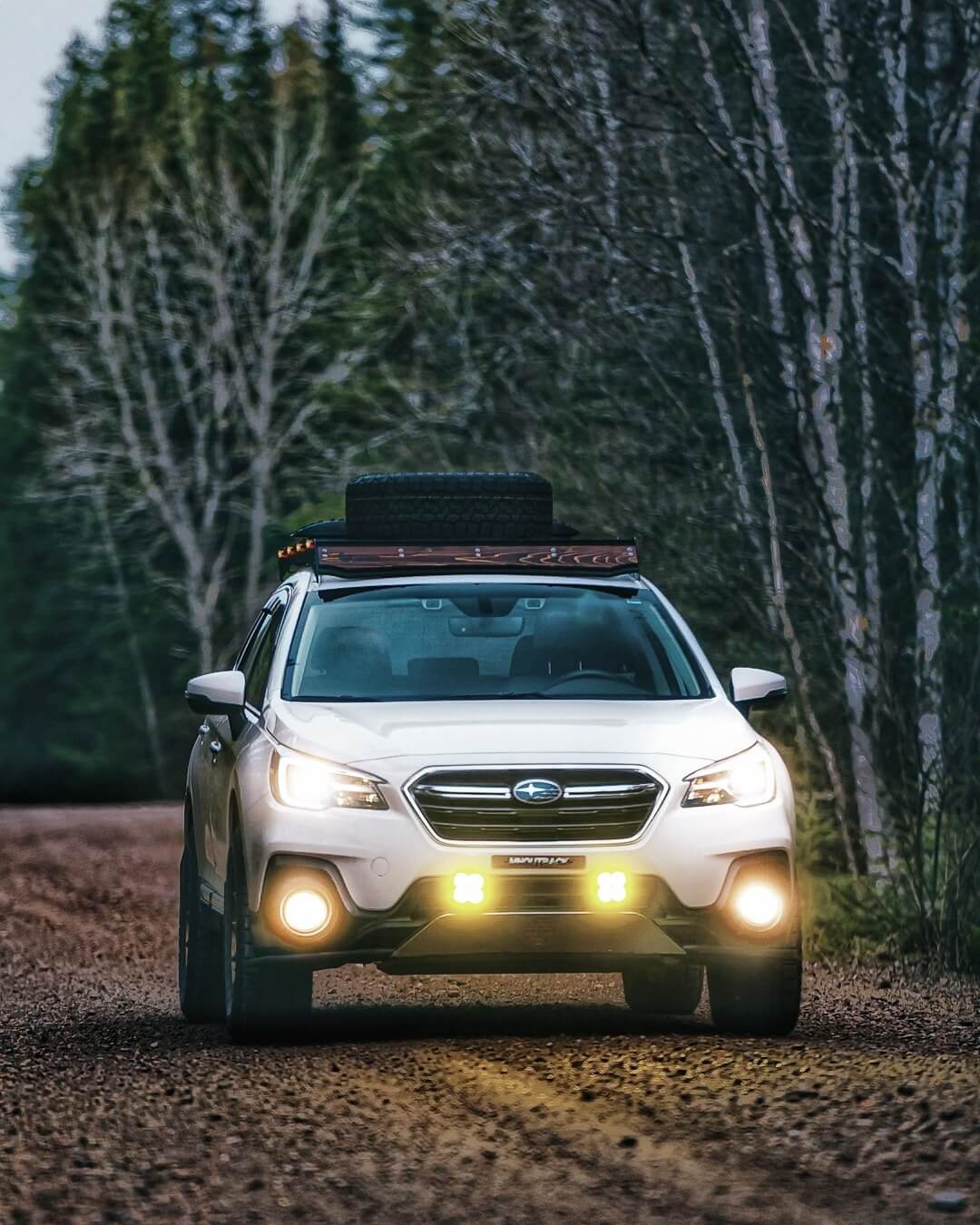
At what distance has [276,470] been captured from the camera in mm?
53375

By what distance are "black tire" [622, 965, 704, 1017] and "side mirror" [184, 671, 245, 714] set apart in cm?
221

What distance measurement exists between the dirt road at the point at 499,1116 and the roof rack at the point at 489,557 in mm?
1924

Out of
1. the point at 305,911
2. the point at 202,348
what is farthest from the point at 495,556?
the point at 202,348

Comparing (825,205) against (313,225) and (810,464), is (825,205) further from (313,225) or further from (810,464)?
(313,225)

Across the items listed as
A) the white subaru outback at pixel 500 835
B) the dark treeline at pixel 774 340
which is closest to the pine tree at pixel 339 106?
the dark treeline at pixel 774 340

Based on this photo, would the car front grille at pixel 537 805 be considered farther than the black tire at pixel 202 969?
No

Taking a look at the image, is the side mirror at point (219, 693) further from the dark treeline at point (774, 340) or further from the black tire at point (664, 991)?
the dark treeline at point (774, 340)

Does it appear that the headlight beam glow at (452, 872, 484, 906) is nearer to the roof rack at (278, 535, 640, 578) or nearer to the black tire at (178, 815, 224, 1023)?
the roof rack at (278, 535, 640, 578)

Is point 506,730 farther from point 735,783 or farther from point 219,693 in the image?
point 219,693

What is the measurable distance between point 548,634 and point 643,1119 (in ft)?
11.1

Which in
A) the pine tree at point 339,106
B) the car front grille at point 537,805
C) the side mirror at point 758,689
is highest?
the pine tree at point 339,106

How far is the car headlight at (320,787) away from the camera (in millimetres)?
9672

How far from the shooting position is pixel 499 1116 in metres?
8.30

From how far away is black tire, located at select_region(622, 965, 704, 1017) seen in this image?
1162 cm
